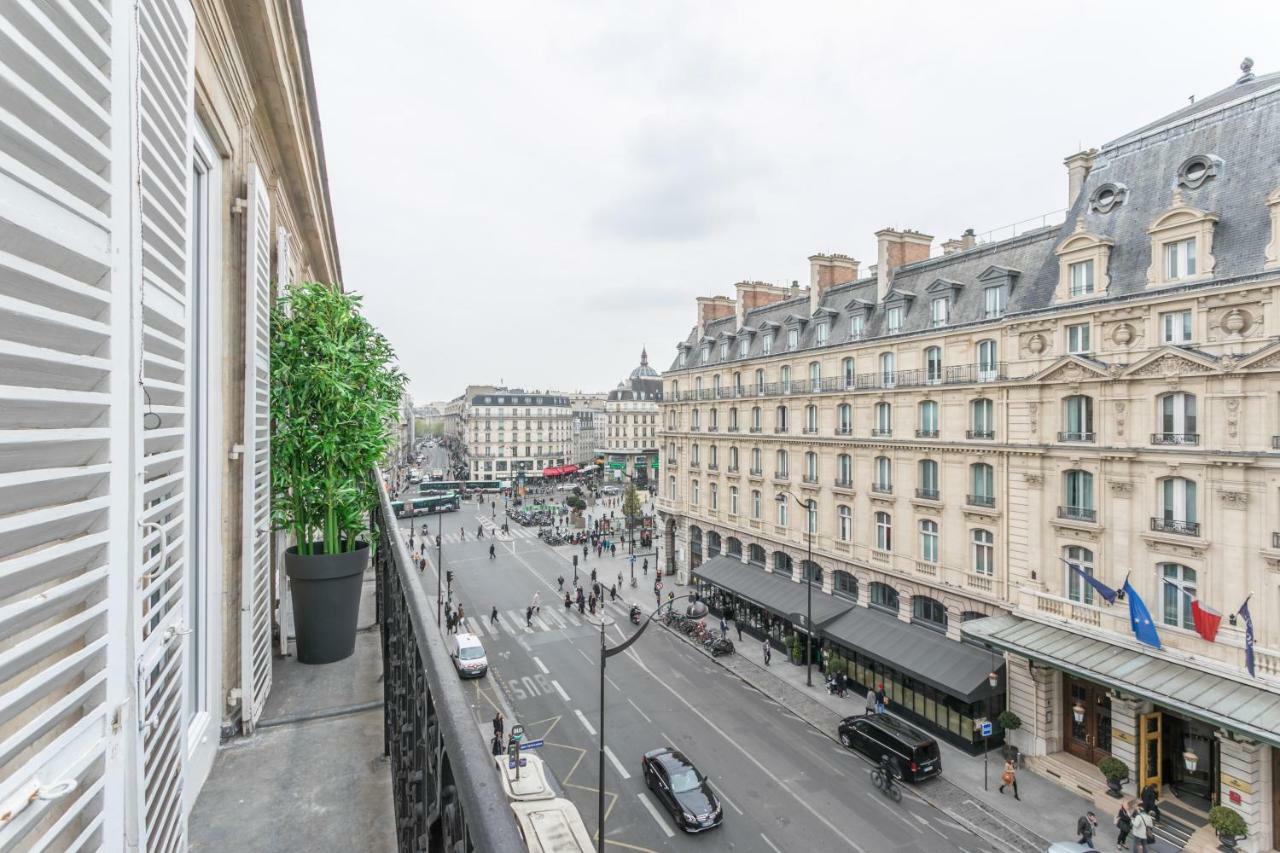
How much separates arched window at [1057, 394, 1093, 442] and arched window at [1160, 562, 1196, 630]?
4119 millimetres

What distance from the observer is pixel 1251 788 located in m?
16.4

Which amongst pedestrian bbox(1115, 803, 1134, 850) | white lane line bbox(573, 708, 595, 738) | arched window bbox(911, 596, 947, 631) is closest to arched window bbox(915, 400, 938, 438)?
arched window bbox(911, 596, 947, 631)

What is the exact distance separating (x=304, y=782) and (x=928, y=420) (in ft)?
81.2

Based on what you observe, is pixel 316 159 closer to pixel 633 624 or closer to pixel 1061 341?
pixel 1061 341

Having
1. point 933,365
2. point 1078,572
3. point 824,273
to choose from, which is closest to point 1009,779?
point 1078,572

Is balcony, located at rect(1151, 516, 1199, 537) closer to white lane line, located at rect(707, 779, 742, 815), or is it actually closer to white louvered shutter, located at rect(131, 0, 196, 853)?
white lane line, located at rect(707, 779, 742, 815)

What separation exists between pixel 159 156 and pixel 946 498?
25585mm

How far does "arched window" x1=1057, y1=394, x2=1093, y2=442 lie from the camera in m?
20.1

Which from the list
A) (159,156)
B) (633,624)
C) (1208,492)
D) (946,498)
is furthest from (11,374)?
(633,624)

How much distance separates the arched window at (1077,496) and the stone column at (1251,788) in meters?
6.24

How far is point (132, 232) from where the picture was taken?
7.92ft

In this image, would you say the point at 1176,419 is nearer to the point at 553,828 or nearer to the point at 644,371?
the point at 553,828

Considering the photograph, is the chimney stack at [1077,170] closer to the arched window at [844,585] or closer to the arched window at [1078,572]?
the arched window at [1078,572]

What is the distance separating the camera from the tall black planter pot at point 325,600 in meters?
6.77
